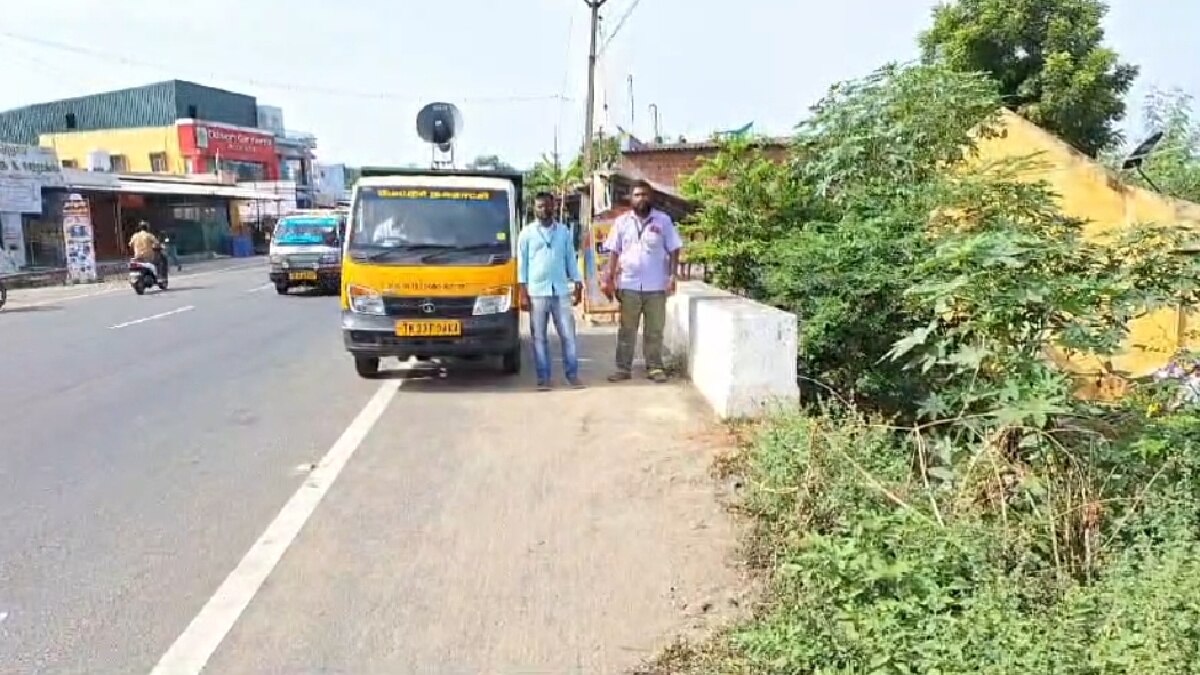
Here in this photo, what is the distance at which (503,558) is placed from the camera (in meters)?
4.77

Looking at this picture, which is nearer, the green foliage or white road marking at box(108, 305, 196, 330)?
the green foliage

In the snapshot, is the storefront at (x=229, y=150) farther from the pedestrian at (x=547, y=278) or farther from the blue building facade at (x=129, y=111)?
the pedestrian at (x=547, y=278)

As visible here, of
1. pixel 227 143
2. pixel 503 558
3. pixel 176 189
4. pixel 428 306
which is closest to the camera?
pixel 503 558

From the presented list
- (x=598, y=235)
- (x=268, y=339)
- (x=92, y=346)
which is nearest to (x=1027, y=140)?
(x=598, y=235)

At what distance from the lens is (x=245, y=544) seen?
4996 mm

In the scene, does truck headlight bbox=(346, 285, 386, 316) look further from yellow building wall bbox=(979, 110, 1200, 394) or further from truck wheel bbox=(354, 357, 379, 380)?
yellow building wall bbox=(979, 110, 1200, 394)

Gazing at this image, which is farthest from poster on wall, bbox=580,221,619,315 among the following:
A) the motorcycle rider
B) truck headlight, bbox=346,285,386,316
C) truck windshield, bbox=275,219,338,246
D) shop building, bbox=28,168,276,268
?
shop building, bbox=28,168,276,268

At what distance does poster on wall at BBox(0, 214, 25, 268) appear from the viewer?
27828 mm

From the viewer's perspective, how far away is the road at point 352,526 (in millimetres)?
3904

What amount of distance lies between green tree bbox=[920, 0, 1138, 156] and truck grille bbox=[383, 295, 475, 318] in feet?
35.4

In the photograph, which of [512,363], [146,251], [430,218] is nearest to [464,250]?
[430,218]

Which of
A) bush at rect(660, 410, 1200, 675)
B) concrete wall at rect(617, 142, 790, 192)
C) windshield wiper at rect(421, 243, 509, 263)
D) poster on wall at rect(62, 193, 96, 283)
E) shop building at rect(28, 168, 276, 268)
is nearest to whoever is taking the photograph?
bush at rect(660, 410, 1200, 675)

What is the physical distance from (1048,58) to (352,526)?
50.5ft

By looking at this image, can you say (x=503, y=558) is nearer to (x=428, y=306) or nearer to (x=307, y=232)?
(x=428, y=306)
